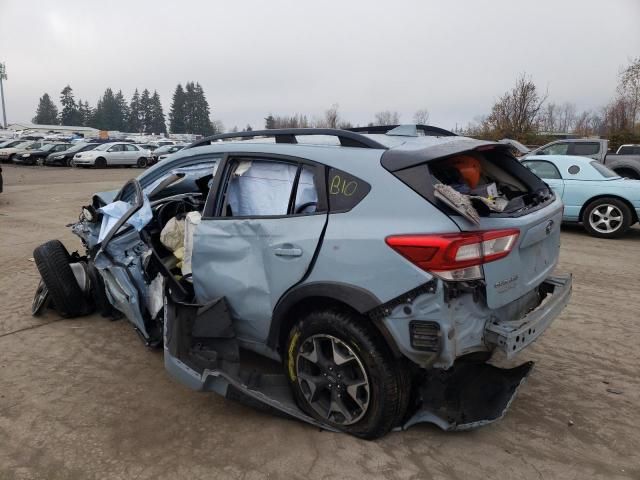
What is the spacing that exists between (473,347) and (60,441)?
7.96ft

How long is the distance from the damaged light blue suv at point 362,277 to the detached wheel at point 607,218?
244 inches

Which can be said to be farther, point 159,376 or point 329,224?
point 159,376

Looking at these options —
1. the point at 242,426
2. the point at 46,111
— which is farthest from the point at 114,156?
the point at 46,111

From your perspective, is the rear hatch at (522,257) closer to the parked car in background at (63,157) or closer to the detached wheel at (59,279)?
the detached wheel at (59,279)

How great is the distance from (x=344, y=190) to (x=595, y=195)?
7759mm

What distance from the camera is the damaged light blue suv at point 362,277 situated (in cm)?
252

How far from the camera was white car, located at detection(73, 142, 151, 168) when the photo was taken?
94.4 ft

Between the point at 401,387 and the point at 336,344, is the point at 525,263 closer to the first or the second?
the point at 401,387

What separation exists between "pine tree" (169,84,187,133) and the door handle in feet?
371

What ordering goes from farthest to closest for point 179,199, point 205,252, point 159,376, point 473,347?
1. point 179,199
2. point 159,376
3. point 205,252
4. point 473,347

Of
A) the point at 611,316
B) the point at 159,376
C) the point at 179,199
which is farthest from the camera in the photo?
the point at 611,316

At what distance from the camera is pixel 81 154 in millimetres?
28797

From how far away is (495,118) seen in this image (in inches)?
1222

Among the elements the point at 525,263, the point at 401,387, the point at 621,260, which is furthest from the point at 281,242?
the point at 621,260
